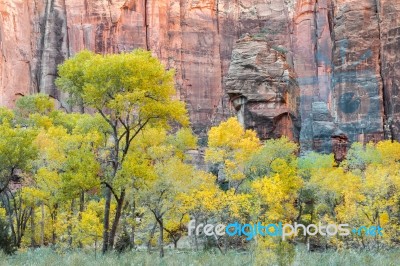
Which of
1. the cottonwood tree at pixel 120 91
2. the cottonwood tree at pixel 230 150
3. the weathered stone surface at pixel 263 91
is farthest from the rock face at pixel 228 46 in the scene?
the cottonwood tree at pixel 120 91

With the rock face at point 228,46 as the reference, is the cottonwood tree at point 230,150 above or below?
below

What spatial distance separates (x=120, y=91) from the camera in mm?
23766

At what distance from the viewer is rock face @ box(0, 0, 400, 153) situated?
5994 cm

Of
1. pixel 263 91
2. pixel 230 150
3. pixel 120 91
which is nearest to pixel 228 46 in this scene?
pixel 263 91

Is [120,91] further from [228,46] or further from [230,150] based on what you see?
[228,46]

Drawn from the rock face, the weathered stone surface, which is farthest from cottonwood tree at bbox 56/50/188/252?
the rock face

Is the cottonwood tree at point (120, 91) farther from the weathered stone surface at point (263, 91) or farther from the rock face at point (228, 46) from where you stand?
the rock face at point (228, 46)

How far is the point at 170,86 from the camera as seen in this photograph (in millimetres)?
24609

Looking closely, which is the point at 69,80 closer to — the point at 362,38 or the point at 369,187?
the point at 369,187

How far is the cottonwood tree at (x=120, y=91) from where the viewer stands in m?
22.9

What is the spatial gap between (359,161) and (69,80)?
29096 millimetres

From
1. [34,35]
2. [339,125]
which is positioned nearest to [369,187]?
[339,125]

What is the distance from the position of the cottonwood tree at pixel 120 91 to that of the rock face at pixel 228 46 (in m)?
22.1

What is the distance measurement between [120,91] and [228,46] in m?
56.9
